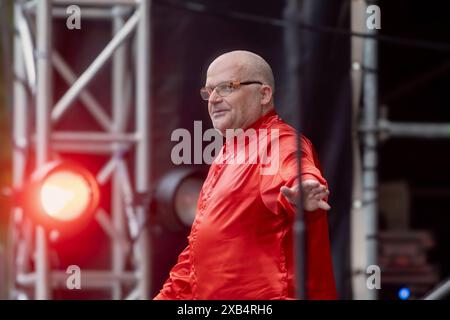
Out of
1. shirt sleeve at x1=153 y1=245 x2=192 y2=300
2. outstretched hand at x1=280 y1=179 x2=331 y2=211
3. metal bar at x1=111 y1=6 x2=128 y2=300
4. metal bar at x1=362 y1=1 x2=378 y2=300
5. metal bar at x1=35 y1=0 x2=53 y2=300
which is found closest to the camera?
outstretched hand at x1=280 y1=179 x2=331 y2=211

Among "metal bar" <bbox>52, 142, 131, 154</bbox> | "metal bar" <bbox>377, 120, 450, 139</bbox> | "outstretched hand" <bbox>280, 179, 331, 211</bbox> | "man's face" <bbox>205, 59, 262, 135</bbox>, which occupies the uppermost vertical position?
"metal bar" <bbox>52, 142, 131, 154</bbox>

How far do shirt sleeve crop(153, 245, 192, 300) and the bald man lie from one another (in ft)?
0.12

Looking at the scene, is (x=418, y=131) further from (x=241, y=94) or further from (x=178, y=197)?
(x=241, y=94)

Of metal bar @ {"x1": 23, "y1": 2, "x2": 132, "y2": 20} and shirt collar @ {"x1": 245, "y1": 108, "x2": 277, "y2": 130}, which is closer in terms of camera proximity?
shirt collar @ {"x1": 245, "y1": 108, "x2": 277, "y2": 130}

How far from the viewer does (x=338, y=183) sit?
13.8 feet

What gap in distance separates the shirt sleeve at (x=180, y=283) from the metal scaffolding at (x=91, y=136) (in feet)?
3.33

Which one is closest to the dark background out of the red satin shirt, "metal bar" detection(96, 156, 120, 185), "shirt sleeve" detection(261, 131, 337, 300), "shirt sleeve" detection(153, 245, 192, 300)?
"metal bar" detection(96, 156, 120, 185)

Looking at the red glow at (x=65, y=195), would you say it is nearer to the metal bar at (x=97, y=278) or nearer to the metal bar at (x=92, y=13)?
the metal bar at (x=97, y=278)

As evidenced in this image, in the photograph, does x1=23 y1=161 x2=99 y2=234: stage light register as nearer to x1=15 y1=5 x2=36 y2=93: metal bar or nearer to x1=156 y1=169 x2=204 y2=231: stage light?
x1=156 y1=169 x2=204 y2=231: stage light

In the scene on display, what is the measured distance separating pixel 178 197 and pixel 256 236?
52.9 inches

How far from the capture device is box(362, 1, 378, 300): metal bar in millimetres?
4223

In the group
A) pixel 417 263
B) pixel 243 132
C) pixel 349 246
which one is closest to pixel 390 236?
pixel 417 263

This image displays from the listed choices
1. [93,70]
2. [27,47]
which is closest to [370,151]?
[93,70]

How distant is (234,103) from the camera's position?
2912mm
